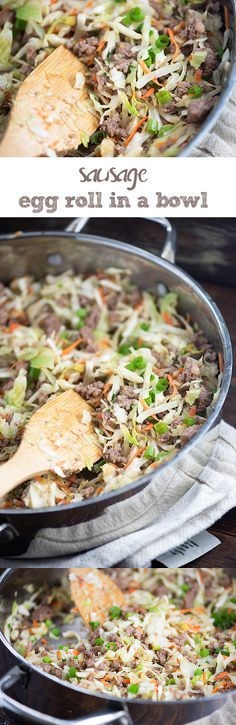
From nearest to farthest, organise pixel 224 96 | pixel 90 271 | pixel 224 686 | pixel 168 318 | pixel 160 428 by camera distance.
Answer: pixel 224 96
pixel 160 428
pixel 224 686
pixel 168 318
pixel 90 271

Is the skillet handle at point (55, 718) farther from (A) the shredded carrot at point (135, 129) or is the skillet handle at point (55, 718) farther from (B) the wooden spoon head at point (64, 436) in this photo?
(A) the shredded carrot at point (135, 129)

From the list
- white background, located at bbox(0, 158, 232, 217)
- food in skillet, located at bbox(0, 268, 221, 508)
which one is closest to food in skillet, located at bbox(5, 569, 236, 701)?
food in skillet, located at bbox(0, 268, 221, 508)

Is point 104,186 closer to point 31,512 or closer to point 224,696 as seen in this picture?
point 31,512

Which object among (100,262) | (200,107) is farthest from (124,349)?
(200,107)

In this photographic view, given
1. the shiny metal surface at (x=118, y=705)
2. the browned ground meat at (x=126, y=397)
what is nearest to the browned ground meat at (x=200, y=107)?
the browned ground meat at (x=126, y=397)

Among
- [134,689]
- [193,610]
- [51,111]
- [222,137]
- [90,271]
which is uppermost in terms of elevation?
[51,111]

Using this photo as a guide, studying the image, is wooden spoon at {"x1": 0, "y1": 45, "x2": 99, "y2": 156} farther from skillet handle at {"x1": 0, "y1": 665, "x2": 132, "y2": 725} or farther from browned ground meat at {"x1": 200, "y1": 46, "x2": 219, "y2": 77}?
skillet handle at {"x1": 0, "y1": 665, "x2": 132, "y2": 725}

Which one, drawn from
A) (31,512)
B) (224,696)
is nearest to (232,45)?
(31,512)

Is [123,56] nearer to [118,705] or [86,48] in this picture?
[86,48]
